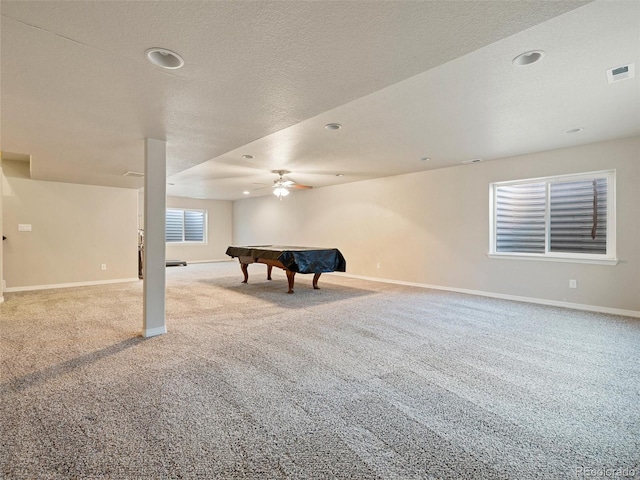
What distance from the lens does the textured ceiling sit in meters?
1.46

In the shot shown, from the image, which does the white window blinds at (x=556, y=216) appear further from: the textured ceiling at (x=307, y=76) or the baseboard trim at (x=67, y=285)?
the baseboard trim at (x=67, y=285)

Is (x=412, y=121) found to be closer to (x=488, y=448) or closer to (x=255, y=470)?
(x=488, y=448)

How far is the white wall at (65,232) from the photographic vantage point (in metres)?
5.66

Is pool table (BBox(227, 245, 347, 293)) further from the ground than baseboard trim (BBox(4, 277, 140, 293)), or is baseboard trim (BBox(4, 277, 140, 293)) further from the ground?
pool table (BBox(227, 245, 347, 293))

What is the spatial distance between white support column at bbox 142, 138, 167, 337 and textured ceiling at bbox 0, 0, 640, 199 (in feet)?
0.98

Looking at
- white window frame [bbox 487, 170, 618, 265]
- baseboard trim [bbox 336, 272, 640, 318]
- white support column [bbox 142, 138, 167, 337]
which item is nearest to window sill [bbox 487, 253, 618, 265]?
white window frame [bbox 487, 170, 618, 265]

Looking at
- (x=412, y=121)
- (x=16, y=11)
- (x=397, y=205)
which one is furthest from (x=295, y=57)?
(x=397, y=205)

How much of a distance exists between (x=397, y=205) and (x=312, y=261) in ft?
8.01

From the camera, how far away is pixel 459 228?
5707mm

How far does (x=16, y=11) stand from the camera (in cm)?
141

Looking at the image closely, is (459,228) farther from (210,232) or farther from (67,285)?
(210,232)

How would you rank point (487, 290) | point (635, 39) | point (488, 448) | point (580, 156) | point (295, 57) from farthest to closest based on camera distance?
1. point (487, 290)
2. point (580, 156)
3. point (635, 39)
4. point (295, 57)
5. point (488, 448)

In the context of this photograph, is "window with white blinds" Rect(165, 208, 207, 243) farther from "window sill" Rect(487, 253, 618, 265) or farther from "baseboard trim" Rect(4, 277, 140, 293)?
"window sill" Rect(487, 253, 618, 265)

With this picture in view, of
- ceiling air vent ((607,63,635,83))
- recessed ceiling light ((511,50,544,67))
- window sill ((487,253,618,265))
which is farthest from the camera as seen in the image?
window sill ((487,253,618,265))
